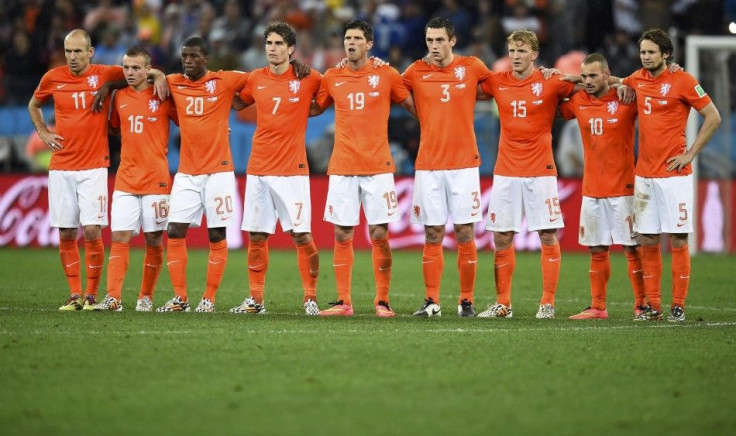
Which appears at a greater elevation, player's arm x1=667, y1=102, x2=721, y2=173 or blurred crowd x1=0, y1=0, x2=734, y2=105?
blurred crowd x1=0, y1=0, x2=734, y2=105

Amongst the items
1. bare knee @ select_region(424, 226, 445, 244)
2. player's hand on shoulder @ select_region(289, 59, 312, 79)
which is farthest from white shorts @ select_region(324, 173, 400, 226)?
player's hand on shoulder @ select_region(289, 59, 312, 79)

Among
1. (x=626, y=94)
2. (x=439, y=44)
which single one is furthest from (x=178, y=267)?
(x=626, y=94)

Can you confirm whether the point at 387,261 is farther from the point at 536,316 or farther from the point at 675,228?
the point at 675,228

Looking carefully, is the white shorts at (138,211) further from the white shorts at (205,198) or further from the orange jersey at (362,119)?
the orange jersey at (362,119)

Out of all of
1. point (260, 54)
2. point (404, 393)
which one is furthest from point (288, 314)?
Result: point (260, 54)

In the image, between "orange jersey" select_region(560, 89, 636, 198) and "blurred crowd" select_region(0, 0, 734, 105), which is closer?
"orange jersey" select_region(560, 89, 636, 198)

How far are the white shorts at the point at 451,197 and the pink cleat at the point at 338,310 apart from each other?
3.21 feet

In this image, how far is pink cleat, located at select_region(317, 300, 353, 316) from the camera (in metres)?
10.6

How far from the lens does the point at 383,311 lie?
10586mm

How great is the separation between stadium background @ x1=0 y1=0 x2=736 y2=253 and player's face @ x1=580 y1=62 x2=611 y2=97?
822 cm

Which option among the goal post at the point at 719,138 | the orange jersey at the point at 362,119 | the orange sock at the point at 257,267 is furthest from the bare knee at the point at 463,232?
the goal post at the point at 719,138

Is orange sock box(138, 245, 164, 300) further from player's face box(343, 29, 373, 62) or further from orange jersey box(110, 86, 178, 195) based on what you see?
player's face box(343, 29, 373, 62)

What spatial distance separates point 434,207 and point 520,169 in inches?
32.4

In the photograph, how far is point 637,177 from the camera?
10.6m
